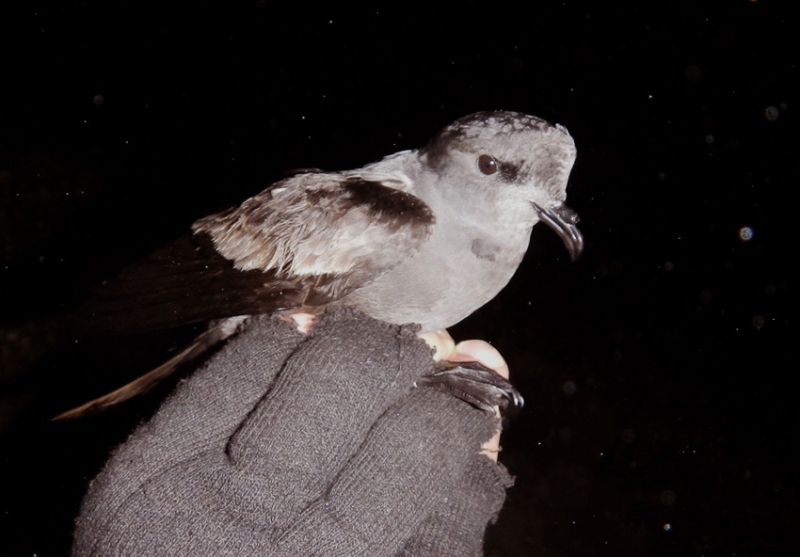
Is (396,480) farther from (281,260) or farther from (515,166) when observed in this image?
(515,166)

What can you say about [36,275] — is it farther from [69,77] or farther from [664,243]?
[664,243]

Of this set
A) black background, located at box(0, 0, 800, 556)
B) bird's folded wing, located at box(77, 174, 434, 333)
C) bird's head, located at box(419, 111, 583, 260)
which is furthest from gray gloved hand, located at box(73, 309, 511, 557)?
black background, located at box(0, 0, 800, 556)

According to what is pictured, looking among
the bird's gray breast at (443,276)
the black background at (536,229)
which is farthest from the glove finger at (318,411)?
the black background at (536,229)

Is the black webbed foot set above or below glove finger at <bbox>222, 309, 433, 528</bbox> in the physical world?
below

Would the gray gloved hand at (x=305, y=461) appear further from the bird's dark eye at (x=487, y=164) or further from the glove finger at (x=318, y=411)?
the bird's dark eye at (x=487, y=164)

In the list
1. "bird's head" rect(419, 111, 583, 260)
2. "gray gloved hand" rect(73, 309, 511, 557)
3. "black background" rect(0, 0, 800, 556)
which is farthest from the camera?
"black background" rect(0, 0, 800, 556)

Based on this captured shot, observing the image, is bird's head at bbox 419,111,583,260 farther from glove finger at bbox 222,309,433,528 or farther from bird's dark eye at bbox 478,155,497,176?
glove finger at bbox 222,309,433,528

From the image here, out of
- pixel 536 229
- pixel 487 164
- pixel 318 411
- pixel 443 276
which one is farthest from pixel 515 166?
pixel 536 229

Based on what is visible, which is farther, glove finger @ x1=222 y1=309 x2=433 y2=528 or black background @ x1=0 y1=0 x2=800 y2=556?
black background @ x1=0 y1=0 x2=800 y2=556
